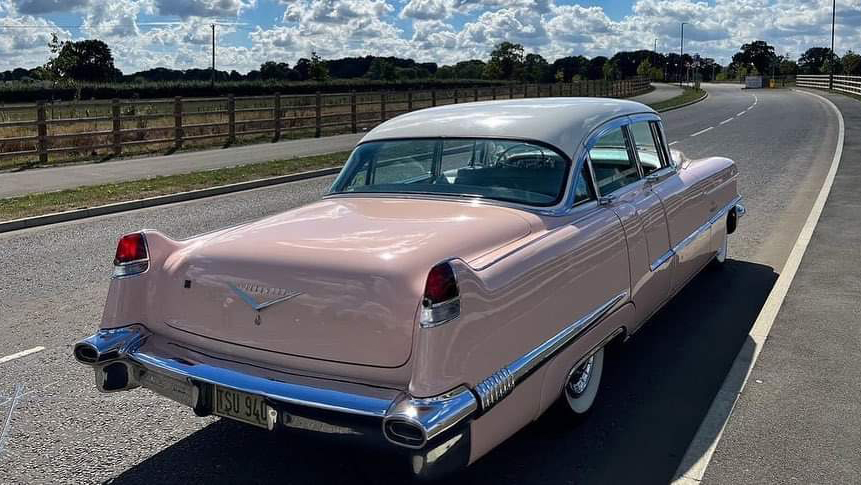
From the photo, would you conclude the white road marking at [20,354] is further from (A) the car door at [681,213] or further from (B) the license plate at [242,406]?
(A) the car door at [681,213]

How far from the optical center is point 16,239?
9.28 m

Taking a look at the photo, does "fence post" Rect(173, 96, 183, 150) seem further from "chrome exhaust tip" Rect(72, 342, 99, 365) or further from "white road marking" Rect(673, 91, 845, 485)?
"chrome exhaust tip" Rect(72, 342, 99, 365)

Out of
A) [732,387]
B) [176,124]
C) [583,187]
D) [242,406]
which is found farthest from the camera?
[176,124]

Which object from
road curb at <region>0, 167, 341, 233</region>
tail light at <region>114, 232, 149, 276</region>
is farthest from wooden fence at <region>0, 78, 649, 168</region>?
tail light at <region>114, 232, 149, 276</region>

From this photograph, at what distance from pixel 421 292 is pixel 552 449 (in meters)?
1.23

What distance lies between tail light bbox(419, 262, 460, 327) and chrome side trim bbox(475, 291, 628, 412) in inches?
12.0

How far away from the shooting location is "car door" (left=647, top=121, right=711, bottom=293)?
507 centimetres

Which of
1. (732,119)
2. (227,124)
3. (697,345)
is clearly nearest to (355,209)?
(697,345)

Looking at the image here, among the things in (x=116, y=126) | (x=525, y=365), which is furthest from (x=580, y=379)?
(x=116, y=126)

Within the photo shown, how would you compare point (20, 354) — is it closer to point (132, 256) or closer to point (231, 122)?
point (132, 256)

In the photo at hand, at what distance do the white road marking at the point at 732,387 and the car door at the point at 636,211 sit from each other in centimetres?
59

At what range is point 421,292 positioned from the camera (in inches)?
119

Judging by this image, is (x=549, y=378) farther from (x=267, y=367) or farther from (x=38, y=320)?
(x=38, y=320)

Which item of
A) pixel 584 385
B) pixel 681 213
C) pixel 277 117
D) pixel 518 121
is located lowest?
pixel 584 385
